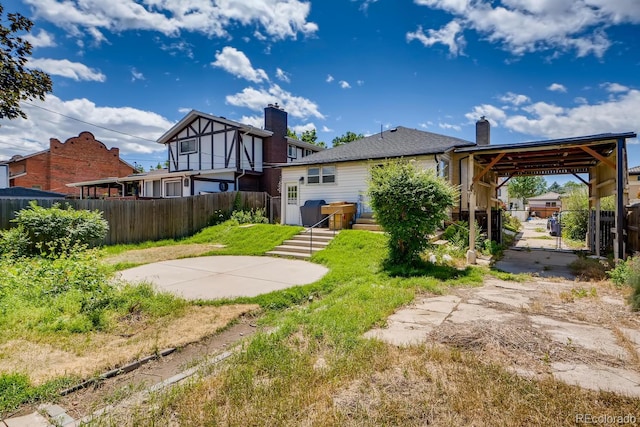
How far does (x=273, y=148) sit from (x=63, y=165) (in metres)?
20.7

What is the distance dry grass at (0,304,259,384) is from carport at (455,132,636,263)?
7.60 m

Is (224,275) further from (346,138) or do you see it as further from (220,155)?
(346,138)

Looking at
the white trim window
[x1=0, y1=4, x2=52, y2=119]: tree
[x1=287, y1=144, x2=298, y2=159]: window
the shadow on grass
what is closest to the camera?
[x1=0, y1=4, x2=52, y2=119]: tree

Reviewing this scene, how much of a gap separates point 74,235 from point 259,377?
850 cm

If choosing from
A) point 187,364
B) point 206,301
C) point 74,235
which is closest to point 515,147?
point 206,301

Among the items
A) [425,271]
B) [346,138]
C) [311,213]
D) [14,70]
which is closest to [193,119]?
[311,213]

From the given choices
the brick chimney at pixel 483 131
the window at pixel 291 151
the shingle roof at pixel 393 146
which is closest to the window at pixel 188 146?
the window at pixel 291 151

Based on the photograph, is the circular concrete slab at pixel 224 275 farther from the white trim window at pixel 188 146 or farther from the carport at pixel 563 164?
the white trim window at pixel 188 146

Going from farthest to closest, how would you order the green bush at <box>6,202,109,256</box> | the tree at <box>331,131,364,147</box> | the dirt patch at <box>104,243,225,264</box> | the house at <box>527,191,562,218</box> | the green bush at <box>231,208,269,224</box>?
1. the house at <box>527,191,562,218</box>
2. the tree at <box>331,131,364,147</box>
3. the green bush at <box>231,208,269,224</box>
4. the dirt patch at <box>104,243,225,264</box>
5. the green bush at <box>6,202,109,256</box>

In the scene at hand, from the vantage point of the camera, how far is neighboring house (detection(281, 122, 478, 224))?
41.4 ft

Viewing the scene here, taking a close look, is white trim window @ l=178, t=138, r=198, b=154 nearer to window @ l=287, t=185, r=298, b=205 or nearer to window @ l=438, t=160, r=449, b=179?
window @ l=287, t=185, r=298, b=205

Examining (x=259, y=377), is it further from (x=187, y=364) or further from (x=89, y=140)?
(x=89, y=140)

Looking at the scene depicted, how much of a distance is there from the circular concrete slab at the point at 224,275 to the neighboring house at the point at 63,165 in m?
26.6

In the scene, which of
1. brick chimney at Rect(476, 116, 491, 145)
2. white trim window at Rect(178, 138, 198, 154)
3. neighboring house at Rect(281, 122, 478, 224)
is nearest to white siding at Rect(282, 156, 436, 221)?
neighboring house at Rect(281, 122, 478, 224)
